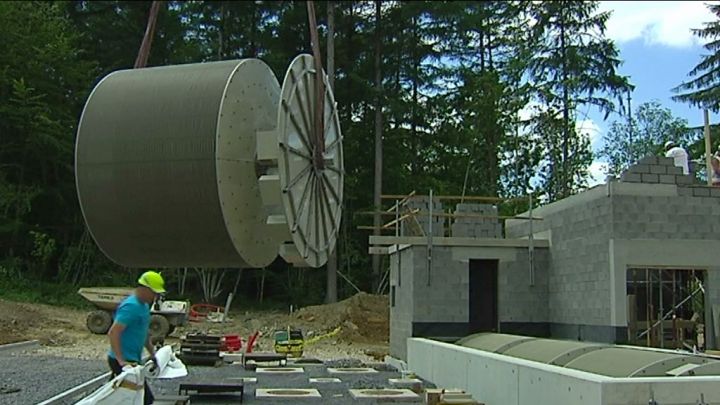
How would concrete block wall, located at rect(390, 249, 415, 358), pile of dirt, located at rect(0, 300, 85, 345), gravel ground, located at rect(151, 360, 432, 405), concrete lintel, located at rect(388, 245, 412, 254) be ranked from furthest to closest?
pile of dirt, located at rect(0, 300, 85, 345), concrete lintel, located at rect(388, 245, 412, 254), concrete block wall, located at rect(390, 249, 415, 358), gravel ground, located at rect(151, 360, 432, 405)

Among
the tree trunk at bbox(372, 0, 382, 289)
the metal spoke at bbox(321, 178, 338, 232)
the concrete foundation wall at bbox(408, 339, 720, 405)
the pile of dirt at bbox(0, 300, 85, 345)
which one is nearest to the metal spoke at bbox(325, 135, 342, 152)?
the metal spoke at bbox(321, 178, 338, 232)

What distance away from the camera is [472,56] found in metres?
38.5

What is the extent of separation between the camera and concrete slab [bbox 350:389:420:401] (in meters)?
11.6

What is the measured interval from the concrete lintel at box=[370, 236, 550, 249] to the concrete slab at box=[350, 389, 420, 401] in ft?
13.0

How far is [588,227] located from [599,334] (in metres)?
1.91

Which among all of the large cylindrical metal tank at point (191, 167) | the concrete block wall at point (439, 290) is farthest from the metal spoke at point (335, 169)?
the concrete block wall at point (439, 290)

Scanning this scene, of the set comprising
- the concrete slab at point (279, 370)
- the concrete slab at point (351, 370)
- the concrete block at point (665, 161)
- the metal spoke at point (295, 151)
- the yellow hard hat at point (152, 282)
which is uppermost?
the concrete block at point (665, 161)

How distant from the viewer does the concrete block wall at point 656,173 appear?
521 inches

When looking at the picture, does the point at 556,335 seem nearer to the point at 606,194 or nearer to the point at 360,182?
the point at 606,194

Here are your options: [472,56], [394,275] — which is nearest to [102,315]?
[394,275]

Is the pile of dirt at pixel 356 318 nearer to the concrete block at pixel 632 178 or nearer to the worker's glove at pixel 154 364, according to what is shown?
the concrete block at pixel 632 178

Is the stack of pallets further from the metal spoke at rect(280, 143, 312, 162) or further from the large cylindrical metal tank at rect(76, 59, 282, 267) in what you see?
the metal spoke at rect(280, 143, 312, 162)

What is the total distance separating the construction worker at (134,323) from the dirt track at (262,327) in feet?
45.0

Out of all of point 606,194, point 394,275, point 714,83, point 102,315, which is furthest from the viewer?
point 714,83
